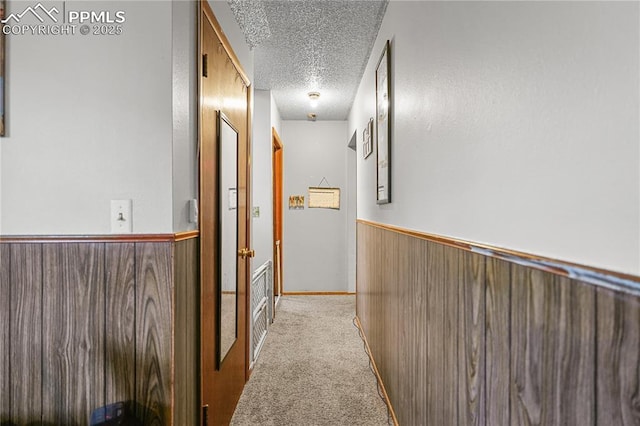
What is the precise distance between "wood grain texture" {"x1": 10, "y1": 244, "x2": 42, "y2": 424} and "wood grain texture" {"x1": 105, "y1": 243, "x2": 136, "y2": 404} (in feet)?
0.79

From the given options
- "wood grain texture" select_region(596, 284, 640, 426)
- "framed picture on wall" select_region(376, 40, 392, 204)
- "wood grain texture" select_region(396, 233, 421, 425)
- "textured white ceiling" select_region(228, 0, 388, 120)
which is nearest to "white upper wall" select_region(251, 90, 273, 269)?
"textured white ceiling" select_region(228, 0, 388, 120)

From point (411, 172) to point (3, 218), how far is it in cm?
164

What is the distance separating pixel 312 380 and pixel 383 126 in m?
1.83

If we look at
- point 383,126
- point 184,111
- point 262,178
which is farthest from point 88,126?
point 262,178

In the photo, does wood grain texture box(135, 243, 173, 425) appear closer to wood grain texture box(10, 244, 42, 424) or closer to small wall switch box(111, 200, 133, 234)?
small wall switch box(111, 200, 133, 234)

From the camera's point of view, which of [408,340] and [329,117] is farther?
[329,117]

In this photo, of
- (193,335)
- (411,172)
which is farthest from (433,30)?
(193,335)

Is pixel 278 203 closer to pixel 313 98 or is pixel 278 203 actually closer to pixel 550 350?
pixel 313 98

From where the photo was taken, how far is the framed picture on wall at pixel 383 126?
7.79ft

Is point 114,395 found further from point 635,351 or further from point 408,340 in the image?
point 635,351

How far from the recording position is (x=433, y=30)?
5.15 feet

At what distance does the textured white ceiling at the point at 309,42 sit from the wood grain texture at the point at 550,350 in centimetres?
217

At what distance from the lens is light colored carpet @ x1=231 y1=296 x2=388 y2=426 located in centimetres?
232

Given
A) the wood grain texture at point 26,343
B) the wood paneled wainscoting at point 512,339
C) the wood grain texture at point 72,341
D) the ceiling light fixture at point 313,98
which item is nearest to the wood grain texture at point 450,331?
the wood paneled wainscoting at point 512,339
